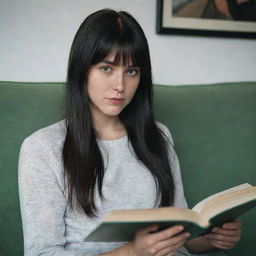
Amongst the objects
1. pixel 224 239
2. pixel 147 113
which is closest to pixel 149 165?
pixel 147 113

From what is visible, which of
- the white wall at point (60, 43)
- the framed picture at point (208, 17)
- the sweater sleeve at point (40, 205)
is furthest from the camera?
the framed picture at point (208, 17)

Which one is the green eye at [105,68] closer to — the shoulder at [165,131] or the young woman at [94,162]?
the young woman at [94,162]

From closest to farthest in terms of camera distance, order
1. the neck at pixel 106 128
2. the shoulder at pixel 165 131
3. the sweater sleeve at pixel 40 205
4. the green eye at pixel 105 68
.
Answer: the sweater sleeve at pixel 40 205 < the green eye at pixel 105 68 < the neck at pixel 106 128 < the shoulder at pixel 165 131

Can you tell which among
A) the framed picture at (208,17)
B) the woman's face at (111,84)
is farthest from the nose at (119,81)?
the framed picture at (208,17)

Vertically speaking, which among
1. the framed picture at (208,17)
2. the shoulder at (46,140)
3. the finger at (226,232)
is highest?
the framed picture at (208,17)

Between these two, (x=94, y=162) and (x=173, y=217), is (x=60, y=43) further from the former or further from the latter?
(x=173, y=217)

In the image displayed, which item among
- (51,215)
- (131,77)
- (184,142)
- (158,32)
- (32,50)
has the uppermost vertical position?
(158,32)

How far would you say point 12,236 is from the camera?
1.15 meters

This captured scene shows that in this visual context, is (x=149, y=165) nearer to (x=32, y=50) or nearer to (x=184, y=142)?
(x=184, y=142)

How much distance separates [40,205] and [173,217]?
1.33ft

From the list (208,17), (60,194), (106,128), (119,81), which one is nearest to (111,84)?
(119,81)

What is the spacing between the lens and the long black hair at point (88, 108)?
3.33ft

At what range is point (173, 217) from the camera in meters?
0.67

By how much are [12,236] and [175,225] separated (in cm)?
64
